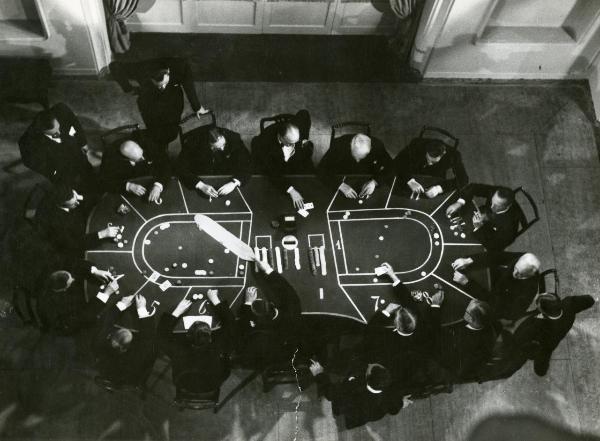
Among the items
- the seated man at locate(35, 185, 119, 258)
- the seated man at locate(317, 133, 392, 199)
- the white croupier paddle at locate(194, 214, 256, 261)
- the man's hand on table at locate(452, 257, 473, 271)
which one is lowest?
the man's hand on table at locate(452, 257, 473, 271)

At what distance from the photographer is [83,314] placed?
20.2 feet

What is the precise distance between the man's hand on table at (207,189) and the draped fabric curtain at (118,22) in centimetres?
289

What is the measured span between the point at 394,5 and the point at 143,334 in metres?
5.30

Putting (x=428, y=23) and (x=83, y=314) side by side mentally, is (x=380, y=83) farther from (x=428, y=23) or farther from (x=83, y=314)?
(x=83, y=314)

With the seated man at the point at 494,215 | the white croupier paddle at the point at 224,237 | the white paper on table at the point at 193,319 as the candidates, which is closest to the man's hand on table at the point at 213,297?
the white paper on table at the point at 193,319

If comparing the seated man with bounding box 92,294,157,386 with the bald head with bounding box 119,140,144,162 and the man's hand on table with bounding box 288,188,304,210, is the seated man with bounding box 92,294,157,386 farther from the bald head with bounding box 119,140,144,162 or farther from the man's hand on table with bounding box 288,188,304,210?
the man's hand on table with bounding box 288,188,304,210

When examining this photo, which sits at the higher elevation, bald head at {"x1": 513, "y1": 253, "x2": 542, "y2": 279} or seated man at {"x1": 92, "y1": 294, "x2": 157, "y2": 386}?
bald head at {"x1": 513, "y1": 253, "x2": 542, "y2": 279}

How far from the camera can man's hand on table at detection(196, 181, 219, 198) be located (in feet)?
21.3

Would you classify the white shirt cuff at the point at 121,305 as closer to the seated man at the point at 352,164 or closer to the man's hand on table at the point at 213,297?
the man's hand on table at the point at 213,297

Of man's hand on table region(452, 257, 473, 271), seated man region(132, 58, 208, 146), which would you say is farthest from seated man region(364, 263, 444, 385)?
seated man region(132, 58, 208, 146)

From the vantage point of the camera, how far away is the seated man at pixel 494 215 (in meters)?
6.58

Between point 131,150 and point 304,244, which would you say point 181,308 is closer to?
point 304,244

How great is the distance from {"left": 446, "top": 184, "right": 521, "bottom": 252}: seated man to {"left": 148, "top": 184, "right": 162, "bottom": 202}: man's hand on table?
3114 millimetres

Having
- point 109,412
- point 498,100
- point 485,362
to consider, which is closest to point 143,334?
point 109,412
